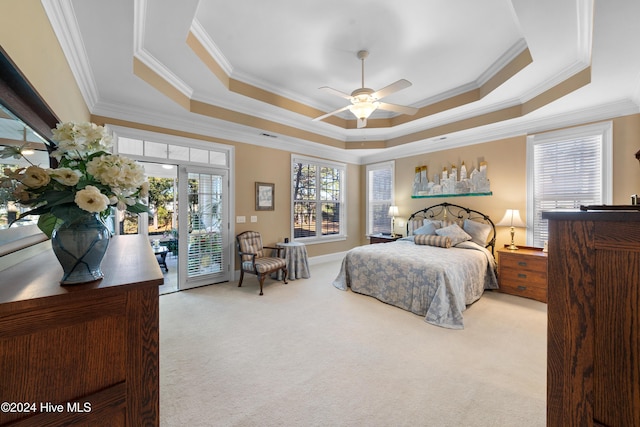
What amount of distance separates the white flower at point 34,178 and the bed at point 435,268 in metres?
3.43

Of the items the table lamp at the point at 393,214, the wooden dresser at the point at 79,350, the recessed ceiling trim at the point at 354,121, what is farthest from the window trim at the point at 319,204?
the wooden dresser at the point at 79,350

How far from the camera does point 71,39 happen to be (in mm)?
2207

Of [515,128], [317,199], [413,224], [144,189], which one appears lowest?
[413,224]

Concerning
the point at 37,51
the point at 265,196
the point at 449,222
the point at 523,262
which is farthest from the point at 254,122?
the point at 523,262

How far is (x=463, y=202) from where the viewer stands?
16.7ft

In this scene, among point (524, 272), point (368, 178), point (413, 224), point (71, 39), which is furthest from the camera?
point (368, 178)

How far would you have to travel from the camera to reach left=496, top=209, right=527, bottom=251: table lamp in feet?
13.5

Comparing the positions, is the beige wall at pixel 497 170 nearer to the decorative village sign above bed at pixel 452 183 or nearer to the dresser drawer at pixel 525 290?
the decorative village sign above bed at pixel 452 183

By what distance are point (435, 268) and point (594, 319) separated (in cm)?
236

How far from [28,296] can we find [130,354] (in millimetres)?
376

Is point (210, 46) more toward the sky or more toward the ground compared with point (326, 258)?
more toward the sky

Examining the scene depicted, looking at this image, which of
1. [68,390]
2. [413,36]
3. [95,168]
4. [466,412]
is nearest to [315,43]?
[413,36]

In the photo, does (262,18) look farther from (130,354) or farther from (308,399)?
(308,399)

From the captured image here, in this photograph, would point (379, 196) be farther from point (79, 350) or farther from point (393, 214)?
point (79, 350)
